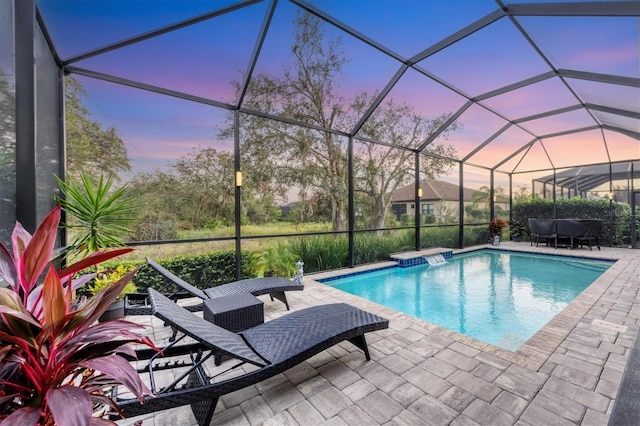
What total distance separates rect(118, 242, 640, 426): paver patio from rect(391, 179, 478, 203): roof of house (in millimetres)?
6582

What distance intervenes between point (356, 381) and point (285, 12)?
505 centimetres

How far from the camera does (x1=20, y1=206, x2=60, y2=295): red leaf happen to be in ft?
4.10

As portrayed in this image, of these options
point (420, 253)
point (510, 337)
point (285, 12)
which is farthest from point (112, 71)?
point (420, 253)

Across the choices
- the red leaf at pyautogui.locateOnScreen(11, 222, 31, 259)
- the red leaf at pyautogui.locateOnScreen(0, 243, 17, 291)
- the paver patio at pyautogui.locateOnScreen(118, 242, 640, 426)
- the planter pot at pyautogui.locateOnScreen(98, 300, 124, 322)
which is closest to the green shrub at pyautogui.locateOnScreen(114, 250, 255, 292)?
the planter pot at pyautogui.locateOnScreen(98, 300, 124, 322)

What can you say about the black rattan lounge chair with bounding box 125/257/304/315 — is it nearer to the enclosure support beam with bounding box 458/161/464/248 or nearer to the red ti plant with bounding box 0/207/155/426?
the red ti plant with bounding box 0/207/155/426

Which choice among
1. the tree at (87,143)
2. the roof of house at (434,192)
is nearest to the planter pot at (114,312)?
the tree at (87,143)

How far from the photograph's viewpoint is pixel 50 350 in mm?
1166

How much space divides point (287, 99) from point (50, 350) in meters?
7.23

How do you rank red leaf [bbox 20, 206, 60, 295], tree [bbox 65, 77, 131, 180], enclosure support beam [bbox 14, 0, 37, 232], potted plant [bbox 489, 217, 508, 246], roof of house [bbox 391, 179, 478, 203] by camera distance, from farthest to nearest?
potted plant [bbox 489, 217, 508, 246]
roof of house [bbox 391, 179, 478, 203]
tree [bbox 65, 77, 131, 180]
enclosure support beam [bbox 14, 0, 37, 232]
red leaf [bbox 20, 206, 60, 295]

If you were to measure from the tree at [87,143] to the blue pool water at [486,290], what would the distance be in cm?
498

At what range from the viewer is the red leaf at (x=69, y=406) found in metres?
0.92

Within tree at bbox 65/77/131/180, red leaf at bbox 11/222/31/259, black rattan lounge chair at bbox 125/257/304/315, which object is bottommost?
black rattan lounge chair at bbox 125/257/304/315

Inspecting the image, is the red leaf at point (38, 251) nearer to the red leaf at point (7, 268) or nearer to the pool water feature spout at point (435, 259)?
the red leaf at point (7, 268)

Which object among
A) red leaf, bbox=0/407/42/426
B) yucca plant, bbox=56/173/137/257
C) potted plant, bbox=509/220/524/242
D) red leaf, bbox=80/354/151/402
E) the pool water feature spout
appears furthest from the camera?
potted plant, bbox=509/220/524/242
